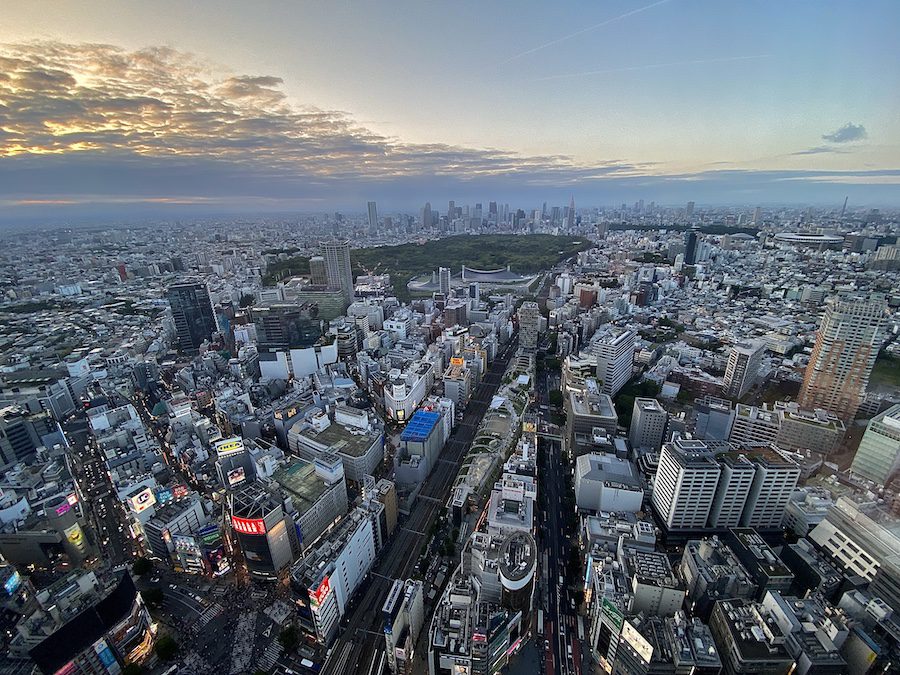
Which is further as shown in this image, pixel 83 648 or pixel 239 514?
pixel 239 514

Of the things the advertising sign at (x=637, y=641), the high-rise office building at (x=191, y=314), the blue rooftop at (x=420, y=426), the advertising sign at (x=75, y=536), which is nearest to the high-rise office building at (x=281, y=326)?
the high-rise office building at (x=191, y=314)

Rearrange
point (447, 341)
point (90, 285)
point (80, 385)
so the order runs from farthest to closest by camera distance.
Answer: point (90, 285)
point (447, 341)
point (80, 385)

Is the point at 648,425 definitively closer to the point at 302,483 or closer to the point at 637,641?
the point at 637,641

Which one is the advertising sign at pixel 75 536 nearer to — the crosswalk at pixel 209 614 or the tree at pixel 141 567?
the tree at pixel 141 567

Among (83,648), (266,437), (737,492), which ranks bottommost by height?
(266,437)

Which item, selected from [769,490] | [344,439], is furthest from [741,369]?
[344,439]

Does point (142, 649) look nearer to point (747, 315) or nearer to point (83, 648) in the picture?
point (83, 648)

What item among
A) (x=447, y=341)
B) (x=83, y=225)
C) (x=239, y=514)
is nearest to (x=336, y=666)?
(x=239, y=514)
